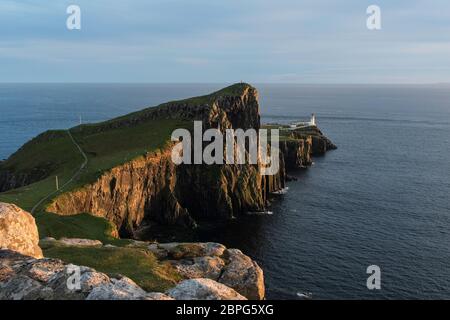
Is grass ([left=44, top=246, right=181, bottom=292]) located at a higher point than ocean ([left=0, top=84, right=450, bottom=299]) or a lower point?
higher

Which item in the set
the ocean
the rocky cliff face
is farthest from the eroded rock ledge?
the rocky cliff face

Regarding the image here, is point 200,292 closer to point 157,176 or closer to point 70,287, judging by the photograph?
point 70,287

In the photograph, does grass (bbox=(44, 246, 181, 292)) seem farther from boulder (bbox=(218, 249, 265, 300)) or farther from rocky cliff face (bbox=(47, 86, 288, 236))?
rocky cliff face (bbox=(47, 86, 288, 236))

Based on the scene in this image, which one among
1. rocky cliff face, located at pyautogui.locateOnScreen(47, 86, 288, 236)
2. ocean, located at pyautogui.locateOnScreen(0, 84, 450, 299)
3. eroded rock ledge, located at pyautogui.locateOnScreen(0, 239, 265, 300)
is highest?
eroded rock ledge, located at pyautogui.locateOnScreen(0, 239, 265, 300)

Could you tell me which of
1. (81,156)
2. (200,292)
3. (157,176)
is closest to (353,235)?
(157,176)

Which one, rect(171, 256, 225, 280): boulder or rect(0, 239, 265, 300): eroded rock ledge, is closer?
rect(0, 239, 265, 300): eroded rock ledge

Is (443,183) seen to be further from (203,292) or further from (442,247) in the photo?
(203,292)

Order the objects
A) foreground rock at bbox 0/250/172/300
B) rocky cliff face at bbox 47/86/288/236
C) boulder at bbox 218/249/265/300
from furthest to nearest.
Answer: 1. rocky cliff face at bbox 47/86/288/236
2. boulder at bbox 218/249/265/300
3. foreground rock at bbox 0/250/172/300

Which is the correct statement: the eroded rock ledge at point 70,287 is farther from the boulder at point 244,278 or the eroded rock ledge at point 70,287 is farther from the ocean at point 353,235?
the ocean at point 353,235
